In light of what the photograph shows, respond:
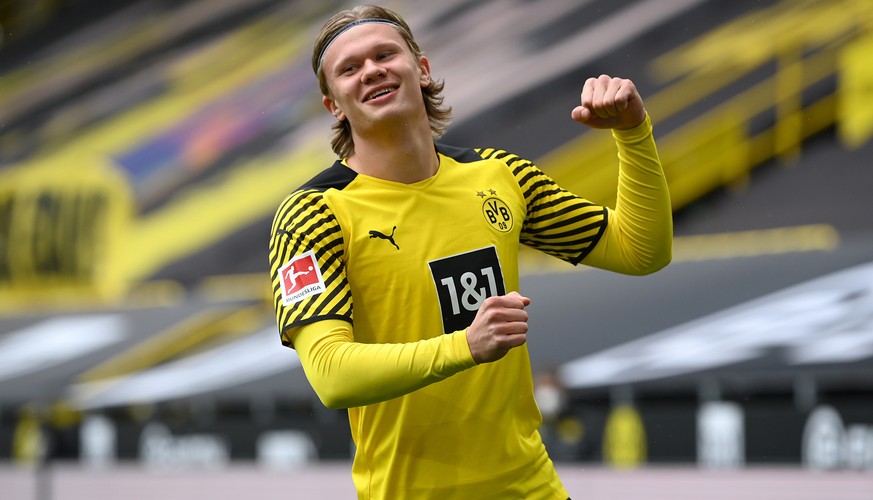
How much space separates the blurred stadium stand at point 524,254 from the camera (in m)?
8.67

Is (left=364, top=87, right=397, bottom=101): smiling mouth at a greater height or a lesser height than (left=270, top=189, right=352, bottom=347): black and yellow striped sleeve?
greater

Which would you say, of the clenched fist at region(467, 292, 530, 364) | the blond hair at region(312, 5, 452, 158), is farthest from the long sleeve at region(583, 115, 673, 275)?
the clenched fist at region(467, 292, 530, 364)

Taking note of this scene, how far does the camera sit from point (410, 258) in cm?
264

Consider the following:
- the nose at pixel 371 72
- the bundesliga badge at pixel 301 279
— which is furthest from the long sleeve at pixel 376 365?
the nose at pixel 371 72

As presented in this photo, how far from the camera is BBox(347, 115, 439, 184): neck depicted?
8.99 feet

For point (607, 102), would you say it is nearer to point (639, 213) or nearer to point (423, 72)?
point (639, 213)

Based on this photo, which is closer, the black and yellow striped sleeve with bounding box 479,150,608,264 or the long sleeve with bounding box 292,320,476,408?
the long sleeve with bounding box 292,320,476,408

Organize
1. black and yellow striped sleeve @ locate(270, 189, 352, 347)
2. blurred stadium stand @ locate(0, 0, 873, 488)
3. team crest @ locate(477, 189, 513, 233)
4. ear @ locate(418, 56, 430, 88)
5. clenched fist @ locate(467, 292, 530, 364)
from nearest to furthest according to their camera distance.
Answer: clenched fist @ locate(467, 292, 530, 364), black and yellow striped sleeve @ locate(270, 189, 352, 347), team crest @ locate(477, 189, 513, 233), ear @ locate(418, 56, 430, 88), blurred stadium stand @ locate(0, 0, 873, 488)

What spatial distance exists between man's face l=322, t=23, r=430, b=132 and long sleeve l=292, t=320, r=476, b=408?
56cm

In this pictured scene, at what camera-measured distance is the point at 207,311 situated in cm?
1078

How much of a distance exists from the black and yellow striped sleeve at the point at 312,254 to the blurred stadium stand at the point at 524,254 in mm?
6136

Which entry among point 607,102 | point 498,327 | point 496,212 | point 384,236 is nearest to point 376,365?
point 498,327

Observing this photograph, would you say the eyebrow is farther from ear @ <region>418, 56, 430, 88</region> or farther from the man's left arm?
the man's left arm

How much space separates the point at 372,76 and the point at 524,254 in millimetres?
7343
